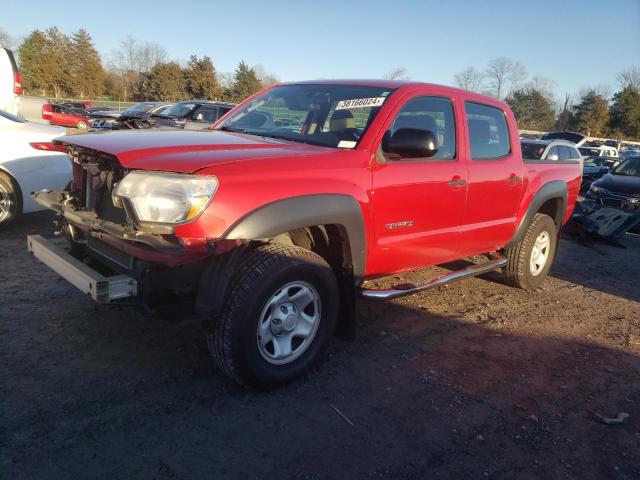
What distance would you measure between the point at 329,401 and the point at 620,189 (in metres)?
10.00

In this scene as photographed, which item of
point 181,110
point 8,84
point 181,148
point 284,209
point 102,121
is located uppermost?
point 8,84

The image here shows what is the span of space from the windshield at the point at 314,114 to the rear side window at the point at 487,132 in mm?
1026

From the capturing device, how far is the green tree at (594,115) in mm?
48719

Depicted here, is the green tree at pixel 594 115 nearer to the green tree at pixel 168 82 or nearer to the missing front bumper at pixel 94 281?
the green tree at pixel 168 82

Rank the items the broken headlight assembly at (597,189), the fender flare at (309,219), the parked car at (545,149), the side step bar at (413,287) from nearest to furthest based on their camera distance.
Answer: the fender flare at (309,219) < the side step bar at (413,287) < the parked car at (545,149) < the broken headlight assembly at (597,189)

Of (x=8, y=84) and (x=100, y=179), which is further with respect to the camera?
(x=8, y=84)

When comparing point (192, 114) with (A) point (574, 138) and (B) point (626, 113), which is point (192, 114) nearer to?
(A) point (574, 138)

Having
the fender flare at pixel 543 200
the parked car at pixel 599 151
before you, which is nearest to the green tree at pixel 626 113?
the parked car at pixel 599 151

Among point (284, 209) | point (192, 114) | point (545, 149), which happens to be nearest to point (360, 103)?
point (284, 209)

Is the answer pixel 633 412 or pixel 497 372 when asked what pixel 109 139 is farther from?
pixel 633 412

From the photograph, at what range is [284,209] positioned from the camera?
114 inches

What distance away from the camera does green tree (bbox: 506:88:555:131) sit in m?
57.4

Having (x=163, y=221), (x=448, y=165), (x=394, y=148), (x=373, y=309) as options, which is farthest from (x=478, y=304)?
(x=163, y=221)

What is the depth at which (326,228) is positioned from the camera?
11.0ft
